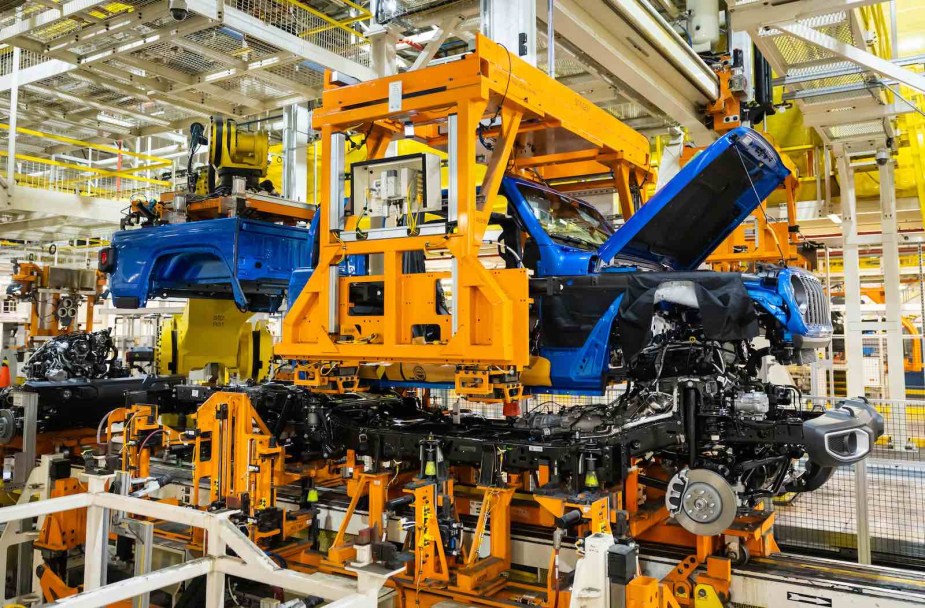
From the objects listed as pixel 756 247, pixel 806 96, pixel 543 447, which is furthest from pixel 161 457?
pixel 806 96

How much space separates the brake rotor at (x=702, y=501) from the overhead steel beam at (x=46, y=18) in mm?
5192

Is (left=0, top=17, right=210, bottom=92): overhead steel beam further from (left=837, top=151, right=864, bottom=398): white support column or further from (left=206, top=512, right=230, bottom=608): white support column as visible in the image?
(left=837, top=151, right=864, bottom=398): white support column

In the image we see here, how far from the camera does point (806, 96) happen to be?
745cm

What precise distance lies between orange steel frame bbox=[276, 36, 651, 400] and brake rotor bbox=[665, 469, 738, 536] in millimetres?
1077

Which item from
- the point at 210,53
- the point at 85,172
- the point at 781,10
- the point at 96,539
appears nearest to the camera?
the point at 96,539

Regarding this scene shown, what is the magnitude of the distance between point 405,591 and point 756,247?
557 cm

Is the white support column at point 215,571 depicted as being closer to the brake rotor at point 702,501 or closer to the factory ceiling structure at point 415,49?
the brake rotor at point 702,501

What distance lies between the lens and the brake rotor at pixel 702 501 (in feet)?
12.7

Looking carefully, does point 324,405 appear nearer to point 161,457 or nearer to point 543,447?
point 543,447

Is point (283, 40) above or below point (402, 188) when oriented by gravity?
above

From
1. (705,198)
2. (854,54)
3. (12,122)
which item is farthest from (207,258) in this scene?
(854,54)

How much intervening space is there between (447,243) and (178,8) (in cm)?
265

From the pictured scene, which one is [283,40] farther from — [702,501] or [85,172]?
[85,172]

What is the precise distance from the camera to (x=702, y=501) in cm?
395
